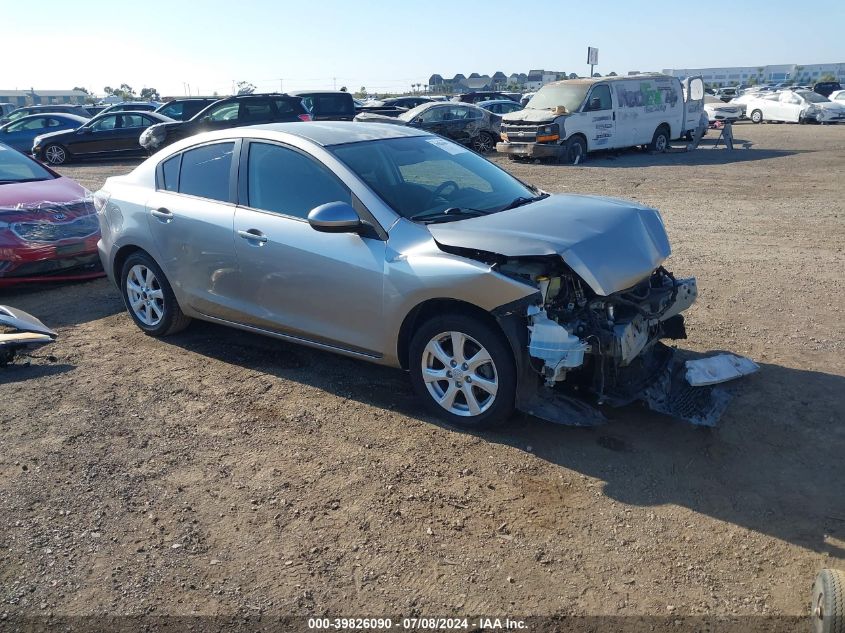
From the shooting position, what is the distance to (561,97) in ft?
63.8

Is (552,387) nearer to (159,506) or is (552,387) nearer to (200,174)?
(159,506)

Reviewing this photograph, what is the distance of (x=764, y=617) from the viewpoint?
117 inches

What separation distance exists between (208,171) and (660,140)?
17980 mm

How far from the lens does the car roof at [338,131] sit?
17.3 feet

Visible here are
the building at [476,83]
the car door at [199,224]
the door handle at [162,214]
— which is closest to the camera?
the car door at [199,224]

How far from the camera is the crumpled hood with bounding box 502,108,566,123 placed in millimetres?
18562

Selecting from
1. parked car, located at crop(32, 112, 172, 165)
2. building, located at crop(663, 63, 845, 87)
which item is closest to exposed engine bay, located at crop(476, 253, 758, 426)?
parked car, located at crop(32, 112, 172, 165)

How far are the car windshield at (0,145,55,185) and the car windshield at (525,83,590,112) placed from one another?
13.3 m

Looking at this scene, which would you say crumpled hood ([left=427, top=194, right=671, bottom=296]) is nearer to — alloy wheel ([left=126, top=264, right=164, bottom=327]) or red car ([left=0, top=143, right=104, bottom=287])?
alloy wheel ([left=126, top=264, right=164, bottom=327])

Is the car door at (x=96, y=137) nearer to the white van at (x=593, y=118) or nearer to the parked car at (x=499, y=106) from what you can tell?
the white van at (x=593, y=118)

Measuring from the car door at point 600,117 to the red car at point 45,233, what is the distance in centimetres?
1379

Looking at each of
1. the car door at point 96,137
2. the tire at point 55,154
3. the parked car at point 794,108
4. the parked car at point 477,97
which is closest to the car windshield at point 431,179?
the car door at point 96,137

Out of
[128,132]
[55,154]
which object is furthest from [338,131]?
[55,154]

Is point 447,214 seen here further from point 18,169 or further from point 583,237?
point 18,169
